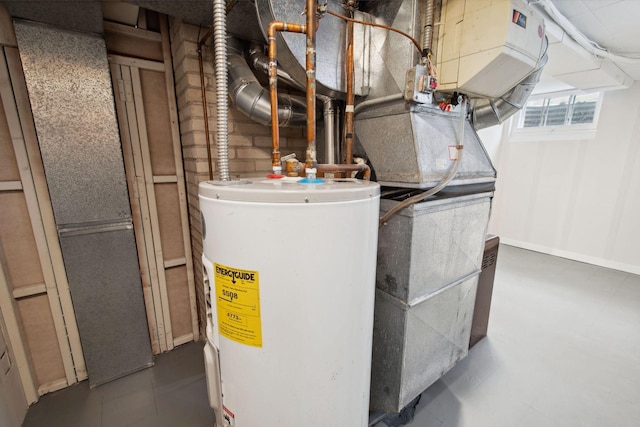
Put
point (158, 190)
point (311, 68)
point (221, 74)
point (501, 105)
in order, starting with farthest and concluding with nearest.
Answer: point (158, 190) → point (501, 105) → point (311, 68) → point (221, 74)

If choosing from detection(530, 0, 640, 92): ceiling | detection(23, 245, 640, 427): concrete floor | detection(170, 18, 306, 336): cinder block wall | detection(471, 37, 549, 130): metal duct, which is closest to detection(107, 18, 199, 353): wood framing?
detection(170, 18, 306, 336): cinder block wall

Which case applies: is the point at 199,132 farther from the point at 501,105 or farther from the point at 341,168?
the point at 501,105

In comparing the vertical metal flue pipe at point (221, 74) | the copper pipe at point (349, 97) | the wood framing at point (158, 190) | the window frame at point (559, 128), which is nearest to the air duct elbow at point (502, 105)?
the copper pipe at point (349, 97)

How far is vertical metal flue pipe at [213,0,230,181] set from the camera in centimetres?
95

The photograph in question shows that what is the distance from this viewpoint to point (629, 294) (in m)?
3.10

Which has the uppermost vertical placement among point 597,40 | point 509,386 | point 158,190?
point 597,40

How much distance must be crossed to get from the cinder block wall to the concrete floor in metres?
0.77

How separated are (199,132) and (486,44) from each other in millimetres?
1574

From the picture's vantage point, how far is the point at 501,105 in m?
1.86

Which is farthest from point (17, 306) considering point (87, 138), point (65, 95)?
point (65, 95)

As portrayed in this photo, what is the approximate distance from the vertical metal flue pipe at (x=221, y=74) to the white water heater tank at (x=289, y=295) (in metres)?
0.23

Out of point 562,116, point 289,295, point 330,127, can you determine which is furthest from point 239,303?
point 562,116

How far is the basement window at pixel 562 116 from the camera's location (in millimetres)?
3929

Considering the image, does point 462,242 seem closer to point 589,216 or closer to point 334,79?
point 334,79
